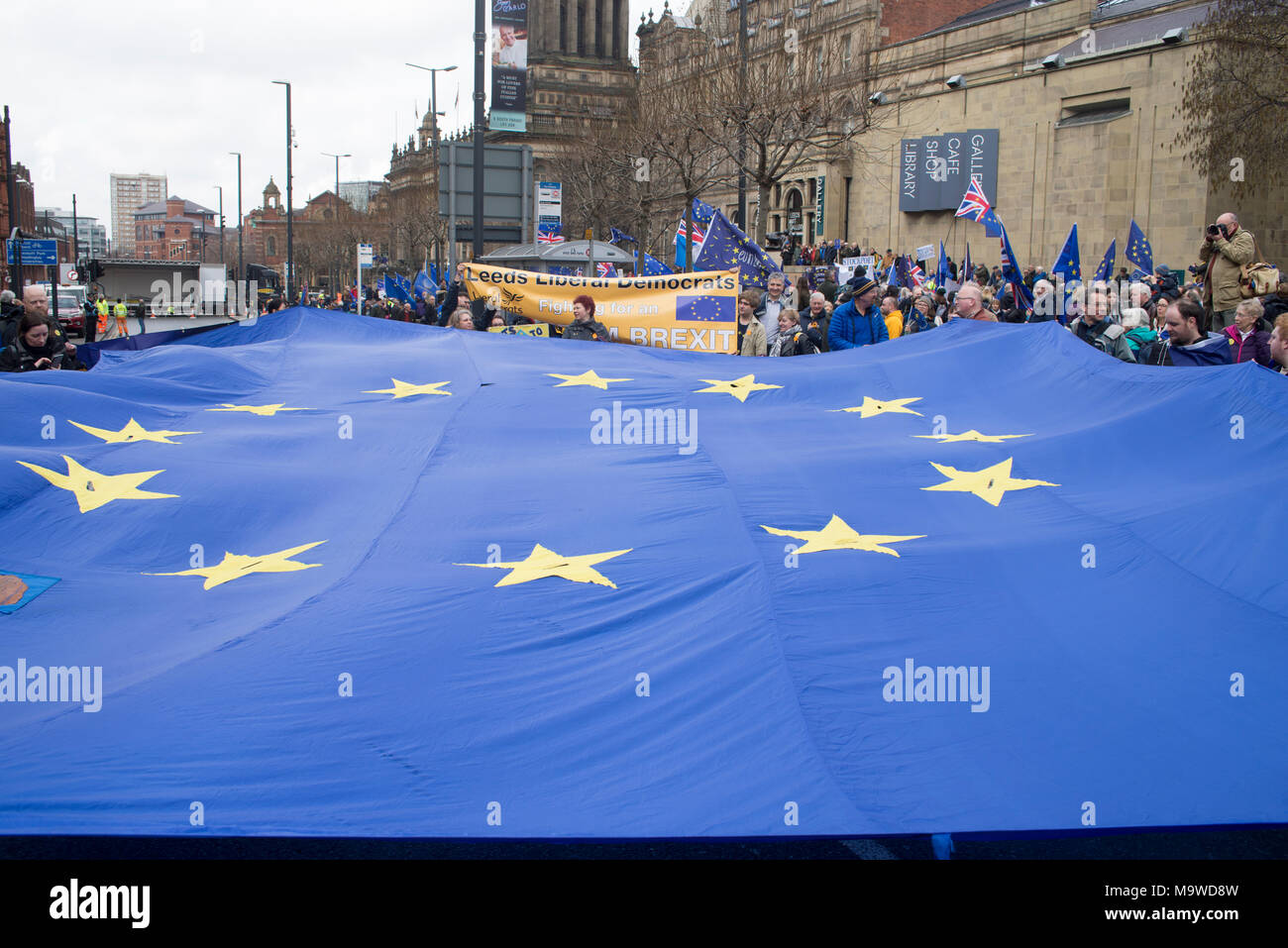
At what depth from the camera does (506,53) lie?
25.0m

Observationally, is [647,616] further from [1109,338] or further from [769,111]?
[769,111]

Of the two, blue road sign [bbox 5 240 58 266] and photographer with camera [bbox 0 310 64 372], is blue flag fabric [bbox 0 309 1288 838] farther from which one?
blue road sign [bbox 5 240 58 266]

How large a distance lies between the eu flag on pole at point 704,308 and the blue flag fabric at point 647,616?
16.3ft

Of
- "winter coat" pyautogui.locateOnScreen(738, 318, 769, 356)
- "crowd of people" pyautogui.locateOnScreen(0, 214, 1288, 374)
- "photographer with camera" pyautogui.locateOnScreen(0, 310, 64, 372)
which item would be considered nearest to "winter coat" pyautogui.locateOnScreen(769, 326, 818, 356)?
"crowd of people" pyautogui.locateOnScreen(0, 214, 1288, 374)

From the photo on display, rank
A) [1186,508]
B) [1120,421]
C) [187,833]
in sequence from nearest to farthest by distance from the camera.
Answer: [187,833], [1186,508], [1120,421]

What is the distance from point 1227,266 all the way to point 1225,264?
0.04 m

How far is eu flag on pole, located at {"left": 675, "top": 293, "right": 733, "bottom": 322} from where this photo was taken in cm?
1270

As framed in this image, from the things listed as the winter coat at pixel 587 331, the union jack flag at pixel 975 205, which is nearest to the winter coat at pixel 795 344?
the winter coat at pixel 587 331

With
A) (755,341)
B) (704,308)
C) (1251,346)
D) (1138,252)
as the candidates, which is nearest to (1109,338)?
(1251,346)

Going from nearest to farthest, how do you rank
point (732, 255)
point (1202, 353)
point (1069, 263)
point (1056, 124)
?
point (1202, 353)
point (1069, 263)
point (732, 255)
point (1056, 124)

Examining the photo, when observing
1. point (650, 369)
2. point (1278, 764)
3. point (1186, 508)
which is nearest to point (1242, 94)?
point (650, 369)

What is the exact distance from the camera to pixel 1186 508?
5344 millimetres

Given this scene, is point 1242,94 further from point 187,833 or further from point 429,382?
point 187,833
